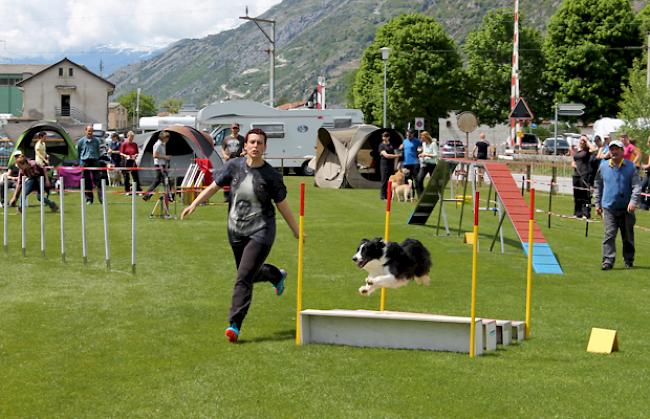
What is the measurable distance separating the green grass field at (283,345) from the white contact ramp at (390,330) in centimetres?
13

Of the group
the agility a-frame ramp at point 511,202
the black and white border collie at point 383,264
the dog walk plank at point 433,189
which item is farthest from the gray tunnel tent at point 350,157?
the black and white border collie at point 383,264

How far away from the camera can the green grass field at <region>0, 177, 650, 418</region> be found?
23.9 feet

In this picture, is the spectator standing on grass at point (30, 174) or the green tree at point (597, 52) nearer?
the spectator standing on grass at point (30, 174)

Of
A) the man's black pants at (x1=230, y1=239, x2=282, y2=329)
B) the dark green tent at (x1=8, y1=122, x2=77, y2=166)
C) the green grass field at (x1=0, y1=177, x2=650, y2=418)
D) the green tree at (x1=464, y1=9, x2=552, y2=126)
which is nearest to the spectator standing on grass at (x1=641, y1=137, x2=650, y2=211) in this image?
the green grass field at (x1=0, y1=177, x2=650, y2=418)

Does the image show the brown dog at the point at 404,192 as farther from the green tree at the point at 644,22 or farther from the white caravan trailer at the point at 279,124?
the green tree at the point at 644,22

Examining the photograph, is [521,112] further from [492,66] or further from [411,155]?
[492,66]

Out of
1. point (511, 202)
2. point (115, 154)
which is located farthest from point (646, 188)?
point (115, 154)

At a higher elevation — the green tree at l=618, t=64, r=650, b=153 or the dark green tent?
the green tree at l=618, t=64, r=650, b=153

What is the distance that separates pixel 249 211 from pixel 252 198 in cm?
13

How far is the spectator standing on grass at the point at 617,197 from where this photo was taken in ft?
49.3

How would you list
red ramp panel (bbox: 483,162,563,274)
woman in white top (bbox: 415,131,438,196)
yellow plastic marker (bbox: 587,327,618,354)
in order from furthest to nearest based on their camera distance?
1. woman in white top (bbox: 415,131,438,196)
2. red ramp panel (bbox: 483,162,563,274)
3. yellow plastic marker (bbox: 587,327,618,354)

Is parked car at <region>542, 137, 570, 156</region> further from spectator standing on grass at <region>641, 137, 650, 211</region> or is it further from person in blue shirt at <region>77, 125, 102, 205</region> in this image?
person in blue shirt at <region>77, 125, 102, 205</region>

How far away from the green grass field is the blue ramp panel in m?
0.25

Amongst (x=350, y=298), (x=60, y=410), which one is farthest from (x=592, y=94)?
(x=60, y=410)
